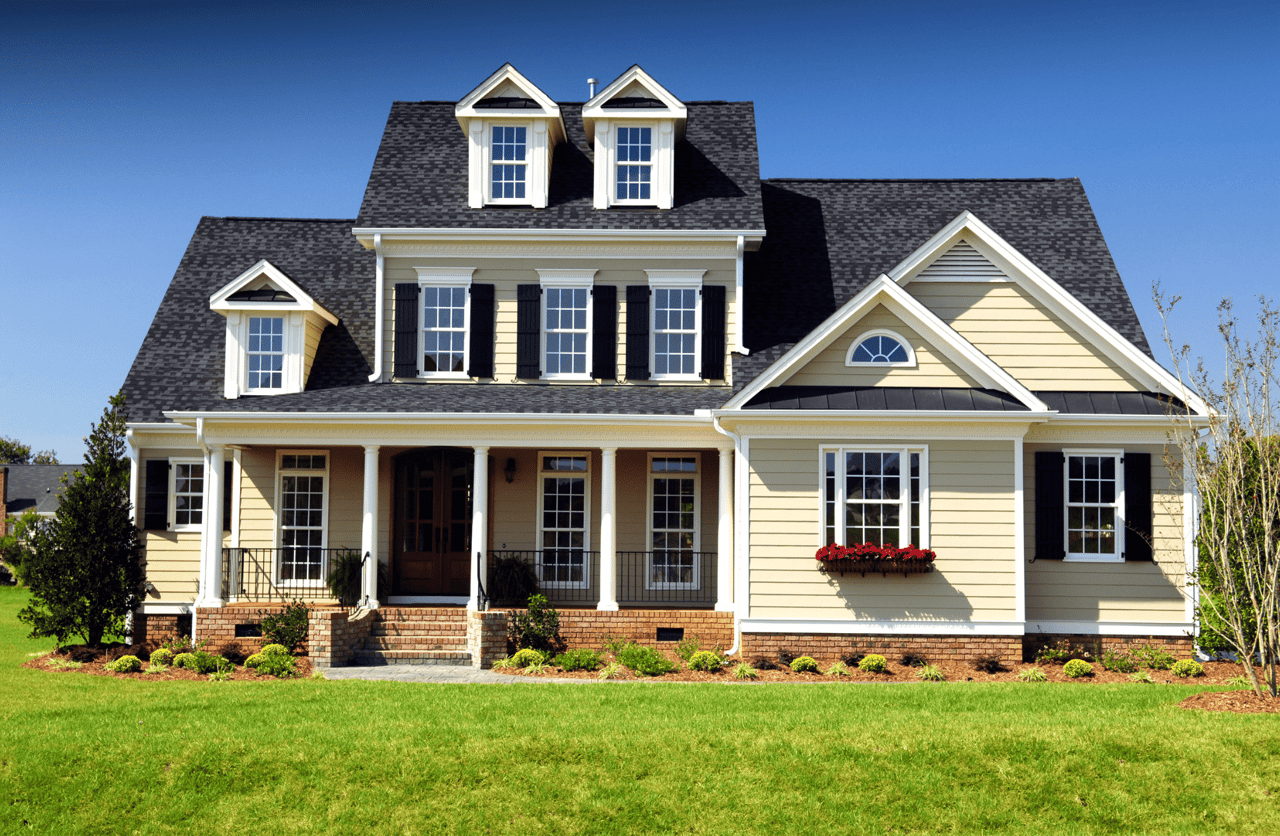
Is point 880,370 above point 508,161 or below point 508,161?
below

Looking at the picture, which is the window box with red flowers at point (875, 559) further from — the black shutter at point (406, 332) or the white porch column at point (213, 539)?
the white porch column at point (213, 539)

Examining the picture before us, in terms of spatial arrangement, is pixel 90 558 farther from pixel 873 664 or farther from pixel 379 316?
pixel 873 664

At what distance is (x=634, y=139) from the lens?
1984 cm

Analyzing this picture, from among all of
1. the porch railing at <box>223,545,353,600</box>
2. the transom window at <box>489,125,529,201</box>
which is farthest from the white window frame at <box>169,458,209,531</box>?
the transom window at <box>489,125,529,201</box>

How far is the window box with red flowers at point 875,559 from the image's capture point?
1554 cm

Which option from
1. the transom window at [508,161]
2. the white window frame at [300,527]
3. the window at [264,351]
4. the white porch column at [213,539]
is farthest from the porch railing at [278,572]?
the transom window at [508,161]

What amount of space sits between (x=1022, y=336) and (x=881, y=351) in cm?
297

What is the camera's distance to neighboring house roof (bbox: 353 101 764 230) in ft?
63.2

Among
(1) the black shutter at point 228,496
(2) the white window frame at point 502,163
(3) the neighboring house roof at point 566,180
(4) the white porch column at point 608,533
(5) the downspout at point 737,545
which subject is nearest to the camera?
(5) the downspout at point 737,545

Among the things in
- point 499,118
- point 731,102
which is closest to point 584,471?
point 499,118

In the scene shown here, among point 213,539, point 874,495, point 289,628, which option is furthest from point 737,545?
point 213,539

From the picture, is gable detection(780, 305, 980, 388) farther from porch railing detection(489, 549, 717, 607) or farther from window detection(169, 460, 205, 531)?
window detection(169, 460, 205, 531)

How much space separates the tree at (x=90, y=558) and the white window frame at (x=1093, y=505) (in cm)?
1546

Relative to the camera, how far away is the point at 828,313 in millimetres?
19078
